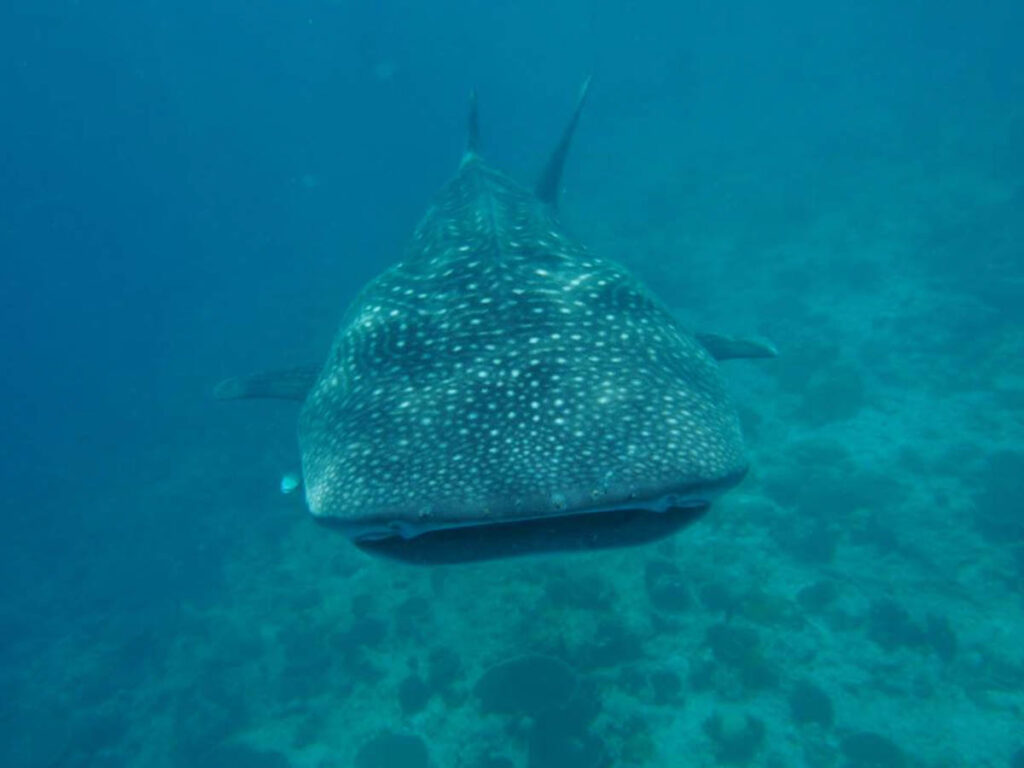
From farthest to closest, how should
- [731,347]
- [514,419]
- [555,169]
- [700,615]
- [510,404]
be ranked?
[555,169]
[700,615]
[731,347]
[510,404]
[514,419]

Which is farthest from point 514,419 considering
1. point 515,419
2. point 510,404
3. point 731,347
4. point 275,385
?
point 275,385

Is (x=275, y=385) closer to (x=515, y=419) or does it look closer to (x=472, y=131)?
(x=515, y=419)

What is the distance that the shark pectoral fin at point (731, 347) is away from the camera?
6.93m

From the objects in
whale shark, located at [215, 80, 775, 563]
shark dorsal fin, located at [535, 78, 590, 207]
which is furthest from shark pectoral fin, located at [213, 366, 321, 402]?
shark dorsal fin, located at [535, 78, 590, 207]

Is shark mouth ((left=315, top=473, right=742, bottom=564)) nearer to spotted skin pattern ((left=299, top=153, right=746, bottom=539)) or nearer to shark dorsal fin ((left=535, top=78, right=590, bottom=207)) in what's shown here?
spotted skin pattern ((left=299, top=153, right=746, bottom=539))

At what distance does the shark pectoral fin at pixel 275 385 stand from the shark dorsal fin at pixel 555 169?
19.0 feet

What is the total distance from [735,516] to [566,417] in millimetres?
10416

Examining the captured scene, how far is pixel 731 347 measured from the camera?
6980 mm

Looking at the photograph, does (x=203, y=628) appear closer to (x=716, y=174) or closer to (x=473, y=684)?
(x=473, y=684)

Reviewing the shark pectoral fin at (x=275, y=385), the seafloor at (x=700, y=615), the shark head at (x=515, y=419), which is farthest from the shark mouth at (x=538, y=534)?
the seafloor at (x=700, y=615)

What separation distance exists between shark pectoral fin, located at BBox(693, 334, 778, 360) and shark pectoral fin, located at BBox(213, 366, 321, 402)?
4.35 meters

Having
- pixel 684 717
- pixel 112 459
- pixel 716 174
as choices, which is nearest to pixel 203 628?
pixel 684 717

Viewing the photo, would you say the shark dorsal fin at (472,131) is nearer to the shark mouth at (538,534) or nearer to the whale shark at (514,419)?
the whale shark at (514,419)

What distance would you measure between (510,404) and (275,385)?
4467 millimetres
